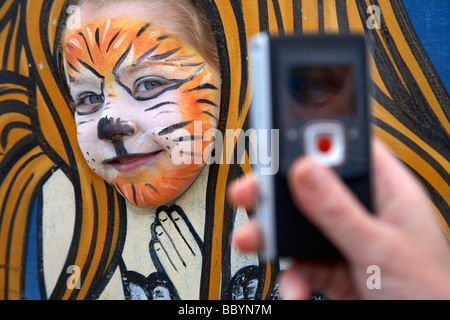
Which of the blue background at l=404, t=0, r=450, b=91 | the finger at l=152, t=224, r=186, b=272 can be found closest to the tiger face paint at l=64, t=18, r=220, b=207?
the finger at l=152, t=224, r=186, b=272

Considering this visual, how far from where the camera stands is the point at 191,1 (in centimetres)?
147

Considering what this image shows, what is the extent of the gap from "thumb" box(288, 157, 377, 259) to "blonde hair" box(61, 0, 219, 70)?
37.8 inches

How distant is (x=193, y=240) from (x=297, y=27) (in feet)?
2.66

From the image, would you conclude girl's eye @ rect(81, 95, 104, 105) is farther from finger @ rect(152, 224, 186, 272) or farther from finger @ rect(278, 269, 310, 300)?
finger @ rect(278, 269, 310, 300)

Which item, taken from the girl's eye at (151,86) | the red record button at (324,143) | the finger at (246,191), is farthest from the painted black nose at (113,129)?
the red record button at (324,143)

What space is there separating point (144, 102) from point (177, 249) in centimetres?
53

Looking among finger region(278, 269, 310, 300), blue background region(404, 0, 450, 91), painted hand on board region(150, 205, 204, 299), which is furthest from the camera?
painted hand on board region(150, 205, 204, 299)

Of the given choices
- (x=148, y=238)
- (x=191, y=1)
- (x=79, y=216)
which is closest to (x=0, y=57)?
(x=79, y=216)

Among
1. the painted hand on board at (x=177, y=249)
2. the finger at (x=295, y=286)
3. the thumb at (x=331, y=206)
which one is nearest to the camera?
the thumb at (x=331, y=206)

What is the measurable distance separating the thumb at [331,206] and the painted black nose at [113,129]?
3.06 feet

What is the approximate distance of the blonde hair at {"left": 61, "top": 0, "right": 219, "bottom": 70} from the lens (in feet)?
4.70

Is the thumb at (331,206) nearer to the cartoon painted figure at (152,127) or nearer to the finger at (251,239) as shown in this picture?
the finger at (251,239)

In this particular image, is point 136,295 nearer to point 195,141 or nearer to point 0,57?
point 195,141

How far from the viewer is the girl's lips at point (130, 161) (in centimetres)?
144
